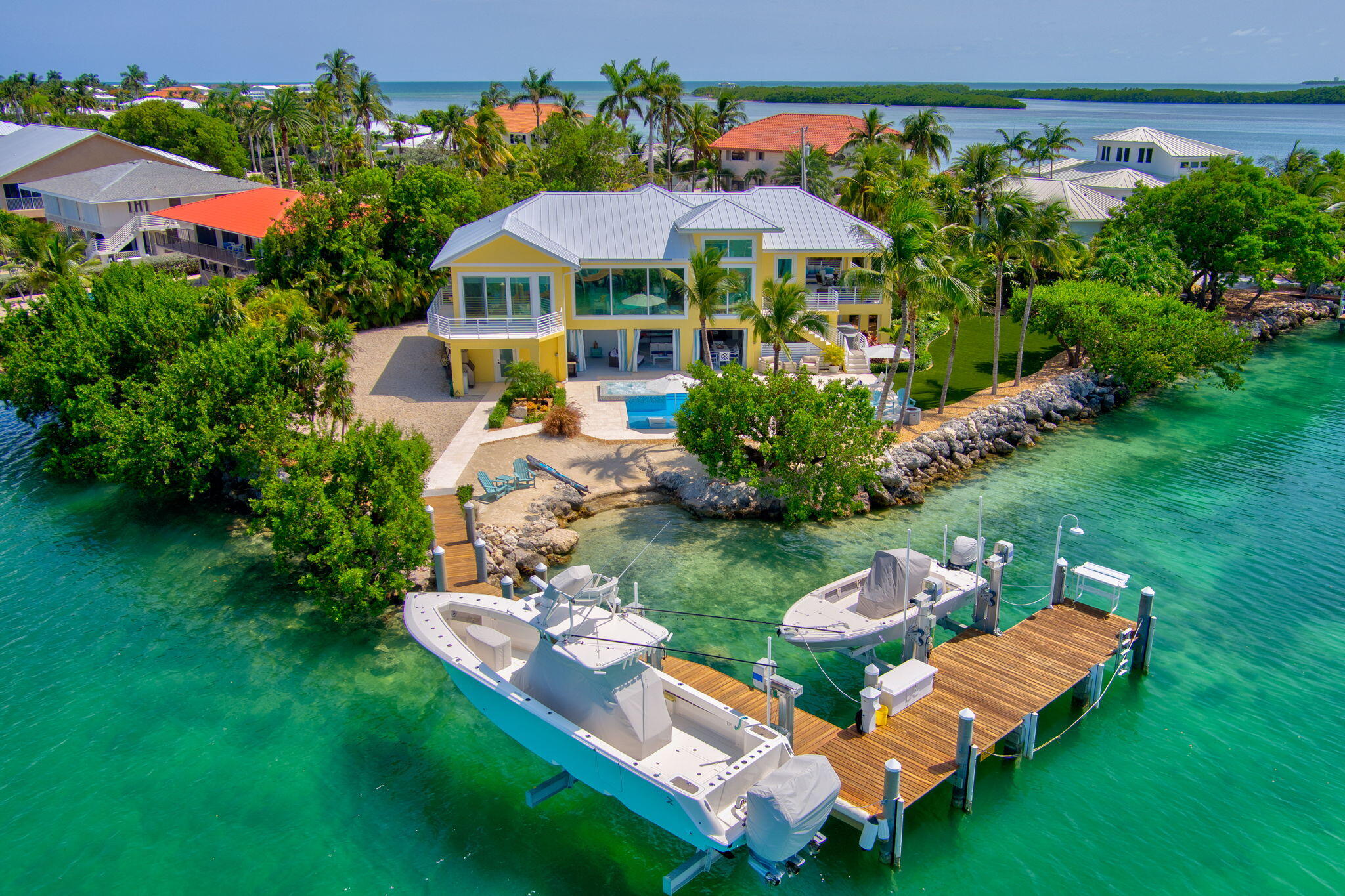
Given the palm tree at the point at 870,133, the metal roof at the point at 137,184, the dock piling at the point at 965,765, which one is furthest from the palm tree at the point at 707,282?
the metal roof at the point at 137,184

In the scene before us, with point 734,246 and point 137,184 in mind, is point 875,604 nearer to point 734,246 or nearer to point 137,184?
point 734,246

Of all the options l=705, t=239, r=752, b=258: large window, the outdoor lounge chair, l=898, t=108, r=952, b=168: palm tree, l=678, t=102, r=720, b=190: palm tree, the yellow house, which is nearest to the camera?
the outdoor lounge chair

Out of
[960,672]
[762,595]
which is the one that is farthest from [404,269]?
[960,672]

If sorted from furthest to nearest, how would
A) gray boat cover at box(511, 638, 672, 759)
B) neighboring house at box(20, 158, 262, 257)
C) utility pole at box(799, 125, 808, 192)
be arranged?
utility pole at box(799, 125, 808, 192)
neighboring house at box(20, 158, 262, 257)
gray boat cover at box(511, 638, 672, 759)

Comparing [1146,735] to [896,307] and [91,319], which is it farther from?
[91,319]

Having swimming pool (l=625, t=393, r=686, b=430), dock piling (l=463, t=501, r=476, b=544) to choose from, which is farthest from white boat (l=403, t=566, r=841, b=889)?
swimming pool (l=625, t=393, r=686, b=430)

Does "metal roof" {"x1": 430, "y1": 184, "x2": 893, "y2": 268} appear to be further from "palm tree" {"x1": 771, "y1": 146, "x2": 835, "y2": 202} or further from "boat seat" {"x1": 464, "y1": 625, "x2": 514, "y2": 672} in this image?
"boat seat" {"x1": 464, "y1": 625, "x2": 514, "y2": 672}

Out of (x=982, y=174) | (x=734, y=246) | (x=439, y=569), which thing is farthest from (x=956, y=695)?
(x=982, y=174)

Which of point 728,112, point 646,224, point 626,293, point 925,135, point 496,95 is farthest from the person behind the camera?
point 496,95
